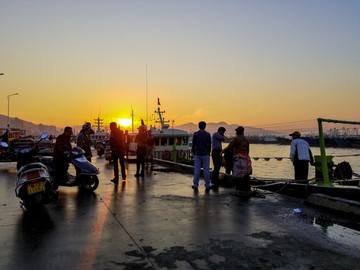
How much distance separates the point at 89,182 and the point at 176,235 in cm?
444

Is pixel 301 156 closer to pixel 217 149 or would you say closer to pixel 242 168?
pixel 242 168

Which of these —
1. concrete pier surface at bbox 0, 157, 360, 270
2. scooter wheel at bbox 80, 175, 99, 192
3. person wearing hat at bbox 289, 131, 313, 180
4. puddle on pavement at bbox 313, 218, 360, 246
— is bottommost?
puddle on pavement at bbox 313, 218, 360, 246

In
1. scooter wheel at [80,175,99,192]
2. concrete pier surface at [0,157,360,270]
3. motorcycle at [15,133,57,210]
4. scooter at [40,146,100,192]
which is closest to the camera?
concrete pier surface at [0,157,360,270]

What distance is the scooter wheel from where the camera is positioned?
25.4 feet

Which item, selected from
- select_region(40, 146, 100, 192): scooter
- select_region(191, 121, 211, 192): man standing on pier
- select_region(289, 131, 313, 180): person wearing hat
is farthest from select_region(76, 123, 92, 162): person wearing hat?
select_region(289, 131, 313, 180): person wearing hat

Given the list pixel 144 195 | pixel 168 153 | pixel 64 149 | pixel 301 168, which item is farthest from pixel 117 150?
pixel 168 153

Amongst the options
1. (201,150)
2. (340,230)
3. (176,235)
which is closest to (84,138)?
(201,150)

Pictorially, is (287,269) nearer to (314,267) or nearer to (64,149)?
(314,267)

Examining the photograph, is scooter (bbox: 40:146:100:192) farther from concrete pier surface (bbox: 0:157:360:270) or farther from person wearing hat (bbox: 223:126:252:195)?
person wearing hat (bbox: 223:126:252:195)

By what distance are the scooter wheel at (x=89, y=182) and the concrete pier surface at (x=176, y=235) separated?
913mm

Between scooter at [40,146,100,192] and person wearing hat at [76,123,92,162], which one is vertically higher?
person wearing hat at [76,123,92,162]

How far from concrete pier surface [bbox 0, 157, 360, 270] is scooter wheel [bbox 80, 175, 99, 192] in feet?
2.99

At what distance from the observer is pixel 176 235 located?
4.19 m

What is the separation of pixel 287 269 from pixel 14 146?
15488mm
